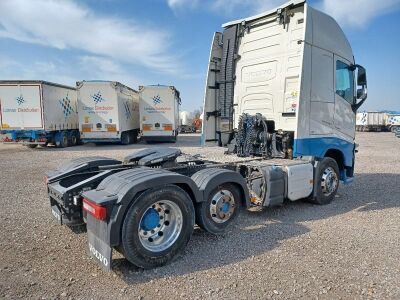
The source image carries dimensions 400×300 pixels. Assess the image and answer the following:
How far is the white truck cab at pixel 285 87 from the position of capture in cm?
570

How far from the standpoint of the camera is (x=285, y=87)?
19.5 feet

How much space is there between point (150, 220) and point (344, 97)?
522 cm

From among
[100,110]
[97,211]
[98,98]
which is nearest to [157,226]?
[97,211]

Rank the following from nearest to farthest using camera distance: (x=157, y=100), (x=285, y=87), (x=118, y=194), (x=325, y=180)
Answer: (x=118, y=194), (x=285, y=87), (x=325, y=180), (x=157, y=100)

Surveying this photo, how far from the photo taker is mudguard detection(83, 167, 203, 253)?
10.3 feet

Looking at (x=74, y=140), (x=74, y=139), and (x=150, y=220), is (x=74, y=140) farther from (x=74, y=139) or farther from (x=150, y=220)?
(x=150, y=220)

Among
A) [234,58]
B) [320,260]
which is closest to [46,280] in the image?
[320,260]

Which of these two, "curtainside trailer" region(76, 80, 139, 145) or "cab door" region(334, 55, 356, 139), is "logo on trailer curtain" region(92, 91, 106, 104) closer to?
"curtainside trailer" region(76, 80, 139, 145)

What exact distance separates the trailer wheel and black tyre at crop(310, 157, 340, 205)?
10.6 ft

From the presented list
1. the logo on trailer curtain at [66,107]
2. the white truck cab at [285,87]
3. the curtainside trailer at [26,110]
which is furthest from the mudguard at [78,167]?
the logo on trailer curtain at [66,107]

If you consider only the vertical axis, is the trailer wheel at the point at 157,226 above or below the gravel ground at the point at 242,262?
above

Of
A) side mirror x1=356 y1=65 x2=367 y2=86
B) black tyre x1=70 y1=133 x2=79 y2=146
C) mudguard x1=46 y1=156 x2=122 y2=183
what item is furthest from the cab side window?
black tyre x1=70 y1=133 x2=79 y2=146

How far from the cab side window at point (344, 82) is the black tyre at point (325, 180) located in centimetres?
149

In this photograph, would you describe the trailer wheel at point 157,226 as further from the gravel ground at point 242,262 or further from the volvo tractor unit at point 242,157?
the gravel ground at point 242,262
